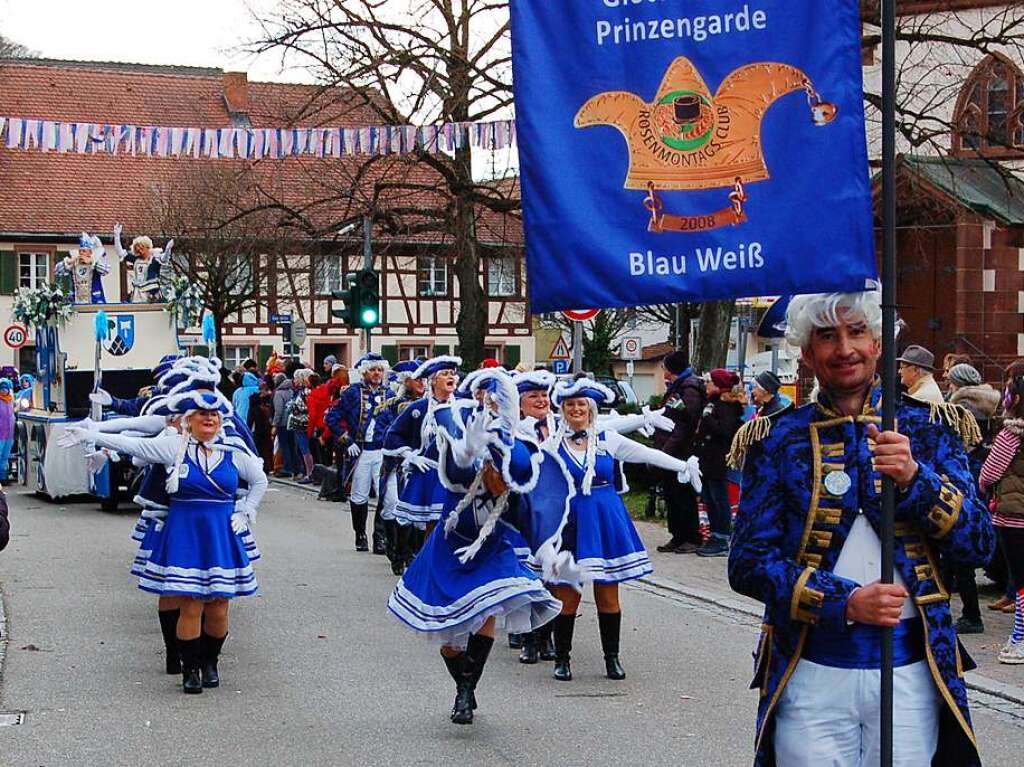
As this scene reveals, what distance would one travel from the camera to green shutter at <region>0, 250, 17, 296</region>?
A: 2060 inches

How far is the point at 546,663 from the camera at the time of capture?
10.2 metres

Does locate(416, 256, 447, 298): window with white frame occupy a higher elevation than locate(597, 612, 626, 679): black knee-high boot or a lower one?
higher

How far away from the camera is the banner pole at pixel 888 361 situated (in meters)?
3.80

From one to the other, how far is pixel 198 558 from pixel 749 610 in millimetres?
4630

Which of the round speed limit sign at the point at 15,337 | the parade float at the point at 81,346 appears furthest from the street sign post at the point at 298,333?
the parade float at the point at 81,346

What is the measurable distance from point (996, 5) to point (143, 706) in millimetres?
24065

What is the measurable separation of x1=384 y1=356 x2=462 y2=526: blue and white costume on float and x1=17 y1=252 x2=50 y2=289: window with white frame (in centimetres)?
4136

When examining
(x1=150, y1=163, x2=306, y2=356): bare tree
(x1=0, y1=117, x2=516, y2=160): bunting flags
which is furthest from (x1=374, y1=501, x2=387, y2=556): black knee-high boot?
(x1=150, y1=163, x2=306, y2=356): bare tree

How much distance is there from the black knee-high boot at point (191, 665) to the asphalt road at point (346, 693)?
0.08 m

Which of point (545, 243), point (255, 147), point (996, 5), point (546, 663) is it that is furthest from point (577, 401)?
point (996, 5)

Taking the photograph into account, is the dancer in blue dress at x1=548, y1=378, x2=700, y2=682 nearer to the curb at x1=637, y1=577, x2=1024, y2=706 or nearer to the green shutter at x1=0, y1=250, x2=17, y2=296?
the curb at x1=637, y1=577, x2=1024, y2=706

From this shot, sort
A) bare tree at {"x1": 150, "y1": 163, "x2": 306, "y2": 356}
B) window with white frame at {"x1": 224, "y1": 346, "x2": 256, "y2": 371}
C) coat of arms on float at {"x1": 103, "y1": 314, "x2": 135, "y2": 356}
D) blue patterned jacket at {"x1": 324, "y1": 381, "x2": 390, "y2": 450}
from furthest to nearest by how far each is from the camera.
A: window with white frame at {"x1": 224, "y1": 346, "x2": 256, "y2": 371}, bare tree at {"x1": 150, "y1": 163, "x2": 306, "y2": 356}, coat of arms on float at {"x1": 103, "y1": 314, "x2": 135, "y2": 356}, blue patterned jacket at {"x1": 324, "y1": 381, "x2": 390, "y2": 450}

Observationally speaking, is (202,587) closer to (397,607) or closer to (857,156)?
(397,607)

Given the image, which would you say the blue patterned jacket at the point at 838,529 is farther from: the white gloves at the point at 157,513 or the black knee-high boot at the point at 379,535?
the black knee-high boot at the point at 379,535
